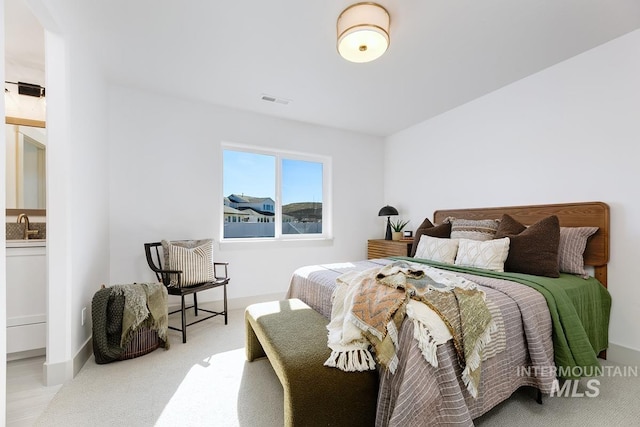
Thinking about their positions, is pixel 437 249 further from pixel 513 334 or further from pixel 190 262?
pixel 190 262

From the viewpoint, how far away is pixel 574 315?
1.74 metres

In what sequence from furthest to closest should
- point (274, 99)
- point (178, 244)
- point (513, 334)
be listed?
point (274, 99), point (178, 244), point (513, 334)

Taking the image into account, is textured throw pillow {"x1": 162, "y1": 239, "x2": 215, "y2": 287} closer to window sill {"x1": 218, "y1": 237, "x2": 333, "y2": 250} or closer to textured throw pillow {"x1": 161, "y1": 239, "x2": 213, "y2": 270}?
textured throw pillow {"x1": 161, "y1": 239, "x2": 213, "y2": 270}

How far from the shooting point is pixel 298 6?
1806 mm

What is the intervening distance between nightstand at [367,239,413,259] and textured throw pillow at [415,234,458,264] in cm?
54

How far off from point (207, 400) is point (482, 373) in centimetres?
162

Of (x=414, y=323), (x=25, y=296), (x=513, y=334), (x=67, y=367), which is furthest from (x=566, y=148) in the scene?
(x=25, y=296)

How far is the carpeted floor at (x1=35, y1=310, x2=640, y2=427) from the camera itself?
1521 millimetres

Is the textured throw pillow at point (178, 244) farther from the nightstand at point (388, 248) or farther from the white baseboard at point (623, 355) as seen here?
the white baseboard at point (623, 355)

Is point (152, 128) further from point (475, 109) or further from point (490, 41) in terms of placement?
point (475, 109)

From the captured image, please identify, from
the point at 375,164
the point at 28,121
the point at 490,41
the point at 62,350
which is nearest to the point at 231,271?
the point at 62,350

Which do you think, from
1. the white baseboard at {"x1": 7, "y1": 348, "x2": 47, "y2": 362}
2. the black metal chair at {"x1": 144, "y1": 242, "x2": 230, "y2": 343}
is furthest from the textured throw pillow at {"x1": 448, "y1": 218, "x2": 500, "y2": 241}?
the white baseboard at {"x1": 7, "y1": 348, "x2": 47, "y2": 362}

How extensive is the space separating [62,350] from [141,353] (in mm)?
529

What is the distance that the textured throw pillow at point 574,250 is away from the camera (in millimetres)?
2201
